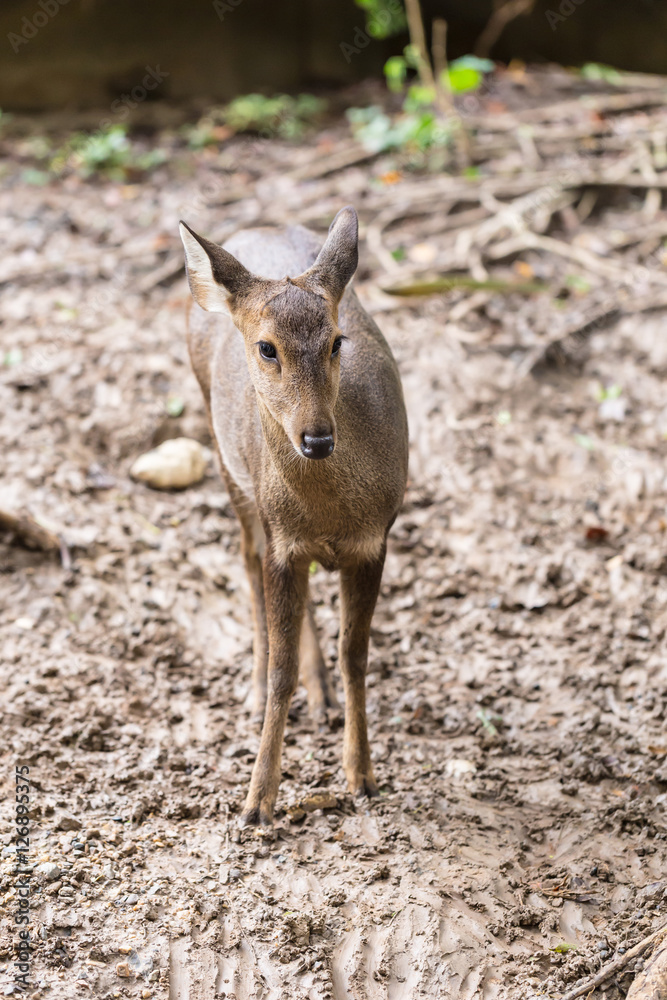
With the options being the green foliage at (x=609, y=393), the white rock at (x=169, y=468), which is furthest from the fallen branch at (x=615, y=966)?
the green foliage at (x=609, y=393)

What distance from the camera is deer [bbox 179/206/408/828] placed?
2996 millimetres

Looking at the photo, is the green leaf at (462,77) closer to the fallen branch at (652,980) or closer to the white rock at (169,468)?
the white rock at (169,468)

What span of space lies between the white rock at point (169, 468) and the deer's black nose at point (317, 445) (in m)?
2.70

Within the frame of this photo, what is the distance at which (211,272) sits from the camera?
317 cm

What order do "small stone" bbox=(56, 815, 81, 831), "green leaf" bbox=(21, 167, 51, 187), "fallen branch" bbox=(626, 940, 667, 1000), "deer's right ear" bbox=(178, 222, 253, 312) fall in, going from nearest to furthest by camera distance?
"fallen branch" bbox=(626, 940, 667, 1000), "deer's right ear" bbox=(178, 222, 253, 312), "small stone" bbox=(56, 815, 81, 831), "green leaf" bbox=(21, 167, 51, 187)

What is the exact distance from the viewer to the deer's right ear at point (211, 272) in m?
3.12

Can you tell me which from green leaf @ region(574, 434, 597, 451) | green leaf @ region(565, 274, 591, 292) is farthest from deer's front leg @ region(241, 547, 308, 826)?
green leaf @ region(565, 274, 591, 292)

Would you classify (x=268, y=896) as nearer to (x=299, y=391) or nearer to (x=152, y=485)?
(x=299, y=391)

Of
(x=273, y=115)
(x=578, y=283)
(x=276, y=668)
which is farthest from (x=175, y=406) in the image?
(x=273, y=115)

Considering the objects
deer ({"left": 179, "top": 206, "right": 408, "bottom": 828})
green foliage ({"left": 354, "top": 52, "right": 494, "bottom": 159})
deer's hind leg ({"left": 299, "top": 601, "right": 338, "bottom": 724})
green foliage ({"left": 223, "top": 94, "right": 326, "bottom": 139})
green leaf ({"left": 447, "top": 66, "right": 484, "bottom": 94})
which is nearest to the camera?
deer ({"left": 179, "top": 206, "right": 408, "bottom": 828})

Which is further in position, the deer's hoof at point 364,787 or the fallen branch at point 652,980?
the deer's hoof at point 364,787

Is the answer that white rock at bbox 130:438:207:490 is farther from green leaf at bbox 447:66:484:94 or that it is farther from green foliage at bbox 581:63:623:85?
green foliage at bbox 581:63:623:85

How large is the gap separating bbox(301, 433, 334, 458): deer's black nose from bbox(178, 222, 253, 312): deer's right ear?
2.19ft

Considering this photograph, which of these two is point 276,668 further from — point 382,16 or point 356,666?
point 382,16
